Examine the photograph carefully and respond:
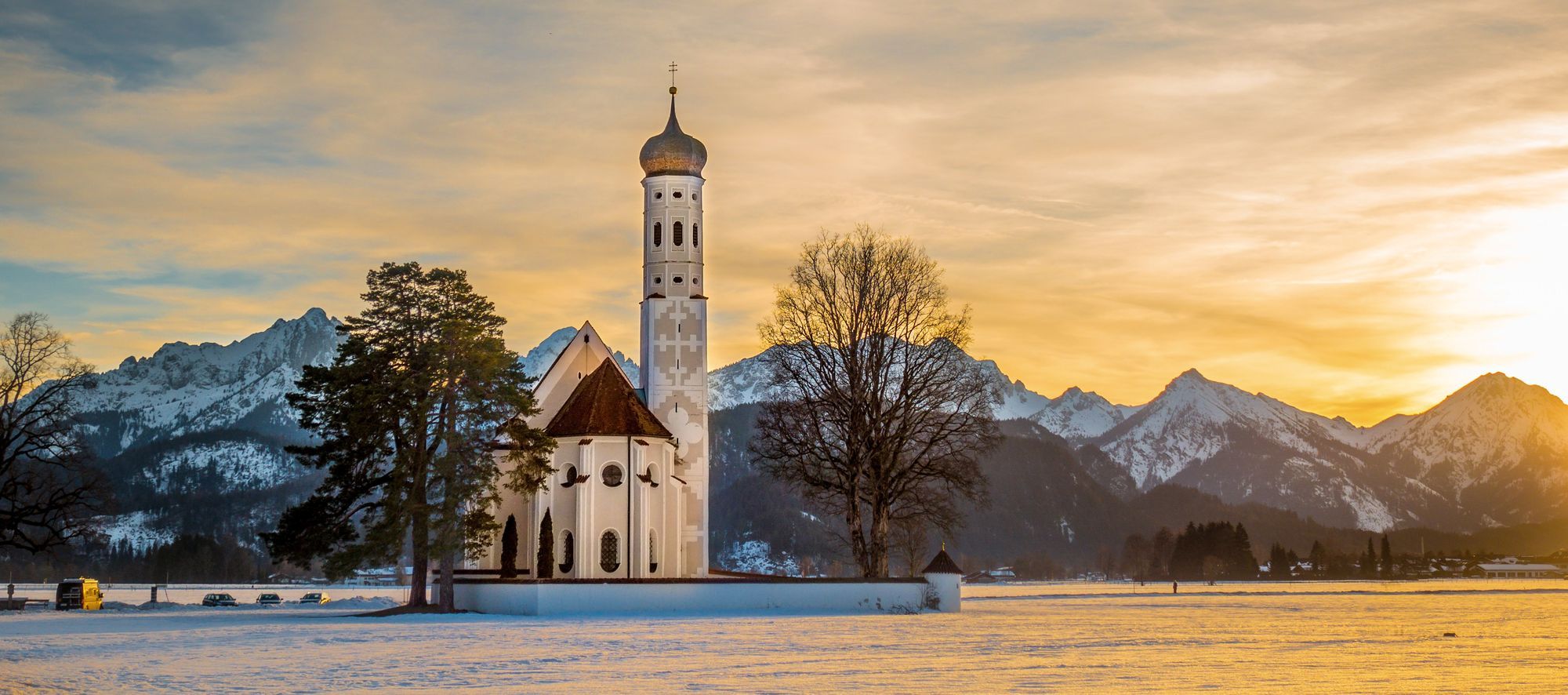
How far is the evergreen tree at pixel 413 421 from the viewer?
54.7 m

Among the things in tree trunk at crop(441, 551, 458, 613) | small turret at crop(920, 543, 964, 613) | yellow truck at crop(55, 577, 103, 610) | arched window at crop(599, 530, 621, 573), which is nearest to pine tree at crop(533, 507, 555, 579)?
arched window at crop(599, 530, 621, 573)

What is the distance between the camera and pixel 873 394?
58344mm

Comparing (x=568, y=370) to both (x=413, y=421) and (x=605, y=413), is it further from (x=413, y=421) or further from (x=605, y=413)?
(x=413, y=421)

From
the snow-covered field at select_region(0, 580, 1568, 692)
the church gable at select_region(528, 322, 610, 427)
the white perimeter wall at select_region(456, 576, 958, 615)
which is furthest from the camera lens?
the church gable at select_region(528, 322, 610, 427)

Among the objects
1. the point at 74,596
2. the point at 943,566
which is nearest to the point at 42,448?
the point at 74,596

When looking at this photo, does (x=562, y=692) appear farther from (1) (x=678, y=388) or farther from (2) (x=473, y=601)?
(1) (x=678, y=388)

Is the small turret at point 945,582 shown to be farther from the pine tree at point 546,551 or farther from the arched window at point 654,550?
the pine tree at point 546,551

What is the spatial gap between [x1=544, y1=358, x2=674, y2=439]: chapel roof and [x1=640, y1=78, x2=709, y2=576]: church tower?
2.10 meters

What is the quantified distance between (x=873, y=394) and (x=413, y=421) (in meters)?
16.5

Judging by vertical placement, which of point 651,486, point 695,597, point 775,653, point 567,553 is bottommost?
point 775,653

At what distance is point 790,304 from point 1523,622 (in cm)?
2871

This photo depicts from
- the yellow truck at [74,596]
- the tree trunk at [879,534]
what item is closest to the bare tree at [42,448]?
the yellow truck at [74,596]

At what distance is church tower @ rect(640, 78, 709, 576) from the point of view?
7312cm

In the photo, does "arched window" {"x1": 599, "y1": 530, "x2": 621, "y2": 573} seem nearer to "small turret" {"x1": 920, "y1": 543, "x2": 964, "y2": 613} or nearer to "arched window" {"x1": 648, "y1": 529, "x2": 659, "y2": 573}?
"arched window" {"x1": 648, "y1": 529, "x2": 659, "y2": 573}
